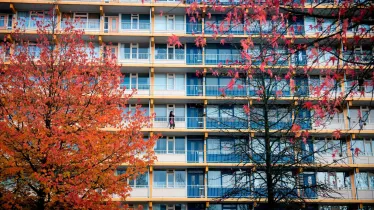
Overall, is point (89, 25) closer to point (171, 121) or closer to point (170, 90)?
point (170, 90)

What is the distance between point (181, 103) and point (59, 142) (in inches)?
753

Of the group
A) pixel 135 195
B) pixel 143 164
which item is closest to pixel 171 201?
pixel 135 195

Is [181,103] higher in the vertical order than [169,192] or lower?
higher

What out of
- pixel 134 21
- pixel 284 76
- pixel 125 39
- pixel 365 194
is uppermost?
pixel 134 21

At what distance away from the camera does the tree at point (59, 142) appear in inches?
691

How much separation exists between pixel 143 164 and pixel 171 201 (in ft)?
48.0

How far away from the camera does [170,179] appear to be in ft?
116

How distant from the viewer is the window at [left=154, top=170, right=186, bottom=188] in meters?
34.9

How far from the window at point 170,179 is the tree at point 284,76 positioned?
10.5ft

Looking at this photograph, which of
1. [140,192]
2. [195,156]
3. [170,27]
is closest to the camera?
[140,192]

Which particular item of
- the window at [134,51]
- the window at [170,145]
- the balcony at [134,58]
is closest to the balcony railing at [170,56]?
the balcony at [134,58]

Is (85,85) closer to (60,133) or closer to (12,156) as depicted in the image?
(60,133)

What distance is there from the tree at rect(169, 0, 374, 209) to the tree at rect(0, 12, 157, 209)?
17.3ft

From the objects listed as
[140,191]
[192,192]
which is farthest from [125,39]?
[192,192]
